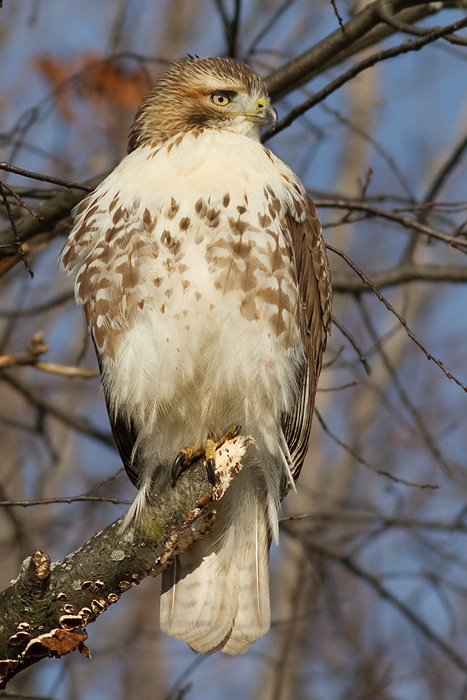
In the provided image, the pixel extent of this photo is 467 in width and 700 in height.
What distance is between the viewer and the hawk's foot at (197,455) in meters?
3.50

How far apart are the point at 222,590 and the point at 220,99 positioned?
2.05m

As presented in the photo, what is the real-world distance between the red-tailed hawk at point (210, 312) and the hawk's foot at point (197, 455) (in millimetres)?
20

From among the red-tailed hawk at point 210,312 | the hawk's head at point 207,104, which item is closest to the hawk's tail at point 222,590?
the red-tailed hawk at point 210,312

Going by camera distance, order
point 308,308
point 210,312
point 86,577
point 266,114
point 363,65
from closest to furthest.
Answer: point 86,577 < point 210,312 < point 363,65 < point 308,308 < point 266,114

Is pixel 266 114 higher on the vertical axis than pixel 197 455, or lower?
higher

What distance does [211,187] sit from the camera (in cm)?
354

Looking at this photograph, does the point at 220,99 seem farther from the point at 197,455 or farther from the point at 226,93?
the point at 197,455

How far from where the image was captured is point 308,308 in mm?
3857

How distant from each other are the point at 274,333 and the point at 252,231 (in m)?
0.39

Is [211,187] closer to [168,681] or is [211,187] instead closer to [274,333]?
[274,333]

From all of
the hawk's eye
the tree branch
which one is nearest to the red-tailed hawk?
the hawk's eye

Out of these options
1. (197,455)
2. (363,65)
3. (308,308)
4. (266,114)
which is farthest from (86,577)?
(363,65)

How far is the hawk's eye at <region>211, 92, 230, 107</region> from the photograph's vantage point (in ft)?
13.2

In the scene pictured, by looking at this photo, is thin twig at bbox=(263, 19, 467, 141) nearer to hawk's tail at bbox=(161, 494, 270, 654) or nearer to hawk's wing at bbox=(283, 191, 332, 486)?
hawk's wing at bbox=(283, 191, 332, 486)
